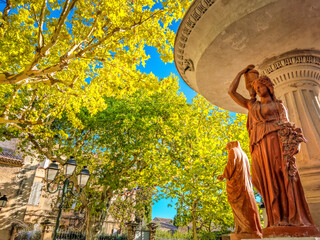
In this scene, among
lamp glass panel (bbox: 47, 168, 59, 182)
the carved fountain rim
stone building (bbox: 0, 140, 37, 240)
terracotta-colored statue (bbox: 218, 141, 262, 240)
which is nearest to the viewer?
terracotta-colored statue (bbox: 218, 141, 262, 240)

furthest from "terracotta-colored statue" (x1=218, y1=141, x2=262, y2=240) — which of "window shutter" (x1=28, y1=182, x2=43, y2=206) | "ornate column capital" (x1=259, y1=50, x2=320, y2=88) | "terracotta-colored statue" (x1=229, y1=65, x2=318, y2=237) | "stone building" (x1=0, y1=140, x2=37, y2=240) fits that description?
"window shutter" (x1=28, y1=182, x2=43, y2=206)

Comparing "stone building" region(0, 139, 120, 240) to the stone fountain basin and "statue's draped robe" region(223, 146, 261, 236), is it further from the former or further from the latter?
"statue's draped robe" region(223, 146, 261, 236)

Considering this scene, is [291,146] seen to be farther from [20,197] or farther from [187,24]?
[20,197]

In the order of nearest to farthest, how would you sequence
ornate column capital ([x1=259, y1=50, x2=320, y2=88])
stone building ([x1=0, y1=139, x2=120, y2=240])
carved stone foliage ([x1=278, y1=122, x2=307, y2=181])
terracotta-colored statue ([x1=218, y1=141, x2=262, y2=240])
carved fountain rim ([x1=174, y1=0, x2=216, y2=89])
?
1. carved stone foliage ([x1=278, y1=122, x2=307, y2=181])
2. terracotta-colored statue ([x1=218, y1=141, x2=262, y2=240])
3. carved fountain rim ([x1=174, y1=0, x2=216, y2=89])
4. ornate column capital ([x1=259, y1=50, x2=320, y2=88])
5. stone building ([x1=0, y1=139, x2=120, y2=240])

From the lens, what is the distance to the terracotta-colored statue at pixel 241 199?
3086 millimetres

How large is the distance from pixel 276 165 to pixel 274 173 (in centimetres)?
10

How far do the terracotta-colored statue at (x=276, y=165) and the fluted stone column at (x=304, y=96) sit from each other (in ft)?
3.60

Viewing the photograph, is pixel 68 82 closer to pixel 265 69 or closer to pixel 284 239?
pixel 265 69

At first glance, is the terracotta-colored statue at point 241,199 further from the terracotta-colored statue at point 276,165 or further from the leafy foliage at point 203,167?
the leafy foliage at point 203,167

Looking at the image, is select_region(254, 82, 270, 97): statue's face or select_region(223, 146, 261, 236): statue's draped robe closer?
select_region(254, 82, 270, 97): statue's face

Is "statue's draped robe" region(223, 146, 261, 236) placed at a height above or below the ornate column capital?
below

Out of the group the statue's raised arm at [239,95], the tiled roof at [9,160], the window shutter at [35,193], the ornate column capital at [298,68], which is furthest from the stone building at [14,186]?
the ornate column capital at [298,68]

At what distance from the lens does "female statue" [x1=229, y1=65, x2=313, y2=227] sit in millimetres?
2322

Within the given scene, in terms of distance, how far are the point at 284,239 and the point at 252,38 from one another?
3.44 metres
